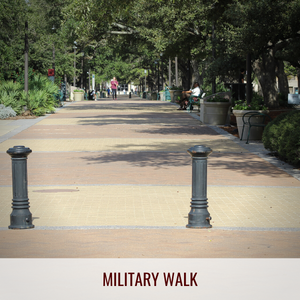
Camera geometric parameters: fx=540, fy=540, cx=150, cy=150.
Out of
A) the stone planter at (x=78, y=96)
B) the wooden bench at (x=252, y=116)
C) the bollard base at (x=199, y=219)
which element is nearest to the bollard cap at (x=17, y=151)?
the bollard base at (x=199, y=219)

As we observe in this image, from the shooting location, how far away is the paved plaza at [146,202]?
5.46 m

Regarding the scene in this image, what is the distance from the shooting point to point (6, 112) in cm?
2372

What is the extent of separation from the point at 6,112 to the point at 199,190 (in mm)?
18984

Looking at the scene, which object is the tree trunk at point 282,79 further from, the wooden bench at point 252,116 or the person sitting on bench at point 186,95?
the wooden bench at point 252,116

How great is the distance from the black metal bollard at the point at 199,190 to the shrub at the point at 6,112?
18.8 metres

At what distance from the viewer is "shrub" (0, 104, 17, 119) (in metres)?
23.6

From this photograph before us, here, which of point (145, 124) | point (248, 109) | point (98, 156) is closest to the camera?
point (98, 156)

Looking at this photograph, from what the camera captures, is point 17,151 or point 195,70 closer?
point 17,151

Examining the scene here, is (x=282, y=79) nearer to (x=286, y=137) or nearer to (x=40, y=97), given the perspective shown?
(x=40, y=97)

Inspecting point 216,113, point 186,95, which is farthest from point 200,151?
point 186,95

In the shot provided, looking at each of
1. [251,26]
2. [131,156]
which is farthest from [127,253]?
[251,26]

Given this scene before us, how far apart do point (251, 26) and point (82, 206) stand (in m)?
10.7

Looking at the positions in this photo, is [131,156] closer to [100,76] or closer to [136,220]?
[136,220]

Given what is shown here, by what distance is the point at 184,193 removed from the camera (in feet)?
27.0
